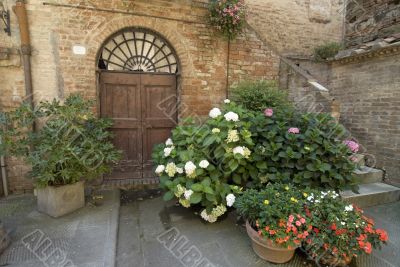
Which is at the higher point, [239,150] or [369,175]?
[239,150]

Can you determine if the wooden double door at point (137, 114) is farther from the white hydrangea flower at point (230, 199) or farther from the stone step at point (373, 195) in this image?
the stone step at point (373, 195)

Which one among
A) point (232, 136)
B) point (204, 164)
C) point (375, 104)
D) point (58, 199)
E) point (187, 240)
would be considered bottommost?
point (187, 240)

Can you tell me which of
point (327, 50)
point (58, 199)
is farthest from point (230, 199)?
point (327, 50)

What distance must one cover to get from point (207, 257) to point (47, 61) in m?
3.87

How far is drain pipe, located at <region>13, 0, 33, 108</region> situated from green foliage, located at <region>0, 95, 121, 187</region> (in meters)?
0.78

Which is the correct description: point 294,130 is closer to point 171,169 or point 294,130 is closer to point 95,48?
point 171,169

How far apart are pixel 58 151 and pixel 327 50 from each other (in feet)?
22.2

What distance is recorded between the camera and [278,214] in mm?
A: 2297

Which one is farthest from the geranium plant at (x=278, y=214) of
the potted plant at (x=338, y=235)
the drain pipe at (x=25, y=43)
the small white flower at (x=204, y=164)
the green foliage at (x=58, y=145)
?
the drain pipe at (x=25, y=43)

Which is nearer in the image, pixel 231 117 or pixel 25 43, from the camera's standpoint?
pixel 231 117

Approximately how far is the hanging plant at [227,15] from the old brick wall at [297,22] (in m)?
1.94

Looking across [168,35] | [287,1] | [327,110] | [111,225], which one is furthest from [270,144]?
[287,1]

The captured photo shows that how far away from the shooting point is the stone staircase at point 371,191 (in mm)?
3666

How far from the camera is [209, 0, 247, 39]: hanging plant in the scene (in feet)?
13.9
